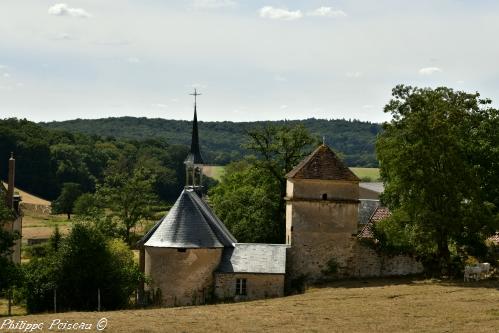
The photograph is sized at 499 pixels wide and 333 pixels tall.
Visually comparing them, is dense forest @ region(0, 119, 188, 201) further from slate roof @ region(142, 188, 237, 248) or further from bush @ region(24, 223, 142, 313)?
bush @ region(24, 223, 142, 313)

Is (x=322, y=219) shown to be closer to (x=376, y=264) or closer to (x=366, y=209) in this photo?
(x=376, y=264)

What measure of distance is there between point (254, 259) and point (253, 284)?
124 centimetres

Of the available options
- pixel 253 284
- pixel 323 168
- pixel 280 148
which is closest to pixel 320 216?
pixel 323 168

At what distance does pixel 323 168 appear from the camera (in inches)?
1437

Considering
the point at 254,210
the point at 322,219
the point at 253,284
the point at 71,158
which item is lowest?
the point at 253,284

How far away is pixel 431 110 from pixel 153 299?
15.8m

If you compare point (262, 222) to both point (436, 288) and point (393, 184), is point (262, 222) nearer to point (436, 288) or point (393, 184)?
point (393, 184)

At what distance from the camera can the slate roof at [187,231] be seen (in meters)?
34.3

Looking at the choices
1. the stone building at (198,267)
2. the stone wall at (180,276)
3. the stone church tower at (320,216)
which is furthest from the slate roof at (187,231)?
the stone church tower at (320,216)

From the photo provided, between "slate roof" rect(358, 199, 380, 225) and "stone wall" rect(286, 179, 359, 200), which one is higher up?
"stone wall" rect(286, 179, 359, 200)

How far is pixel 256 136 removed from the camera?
50281 millimetres

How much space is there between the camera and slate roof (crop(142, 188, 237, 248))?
34.3 meters

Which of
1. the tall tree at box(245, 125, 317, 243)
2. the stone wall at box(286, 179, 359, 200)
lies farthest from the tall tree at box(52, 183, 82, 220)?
the stone wall at box(286, 179, 359, 200)

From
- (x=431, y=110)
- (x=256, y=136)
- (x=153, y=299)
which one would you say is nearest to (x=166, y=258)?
(x=153, y=299)
